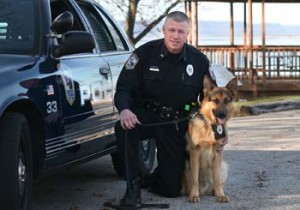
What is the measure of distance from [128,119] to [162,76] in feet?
1.88

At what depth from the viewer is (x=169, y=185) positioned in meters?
5.82

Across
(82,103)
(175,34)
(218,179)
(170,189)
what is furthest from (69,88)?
(218,179)

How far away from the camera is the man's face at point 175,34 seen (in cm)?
552

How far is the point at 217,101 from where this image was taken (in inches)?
213

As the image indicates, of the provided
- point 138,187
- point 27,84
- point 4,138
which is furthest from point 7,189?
point 138,187

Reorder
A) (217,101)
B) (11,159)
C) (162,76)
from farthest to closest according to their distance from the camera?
1. (162,76)
2. (217,101)
3. (11,159)

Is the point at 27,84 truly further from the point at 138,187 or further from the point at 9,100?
the point at 138,187

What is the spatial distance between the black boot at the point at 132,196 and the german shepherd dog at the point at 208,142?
0.50 meters

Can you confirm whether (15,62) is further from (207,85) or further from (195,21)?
(195,21)

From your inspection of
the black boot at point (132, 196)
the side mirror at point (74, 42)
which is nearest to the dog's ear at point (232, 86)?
the black boot at point (132, 196)

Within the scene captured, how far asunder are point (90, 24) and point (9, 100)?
2.25m

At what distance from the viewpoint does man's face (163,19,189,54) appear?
18.1 feet

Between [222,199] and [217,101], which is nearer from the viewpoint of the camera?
[217,101]

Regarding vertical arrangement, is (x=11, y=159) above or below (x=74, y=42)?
below
